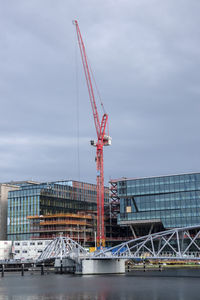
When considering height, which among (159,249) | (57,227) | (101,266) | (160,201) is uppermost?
(160,201)

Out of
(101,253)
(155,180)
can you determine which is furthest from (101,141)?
(101,253)

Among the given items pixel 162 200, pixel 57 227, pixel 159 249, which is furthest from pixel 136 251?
pixel 57 227

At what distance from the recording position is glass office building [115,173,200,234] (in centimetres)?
17075

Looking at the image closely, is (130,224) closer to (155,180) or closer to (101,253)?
(155,180)

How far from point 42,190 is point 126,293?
130 metres

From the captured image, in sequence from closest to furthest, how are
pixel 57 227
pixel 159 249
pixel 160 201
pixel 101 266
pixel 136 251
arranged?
pixel 136 251
pixel 159 249
pixel 101 266
pixel 160 201
pixel 57 227

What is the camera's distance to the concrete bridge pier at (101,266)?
121 m

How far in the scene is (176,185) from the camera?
571 ft

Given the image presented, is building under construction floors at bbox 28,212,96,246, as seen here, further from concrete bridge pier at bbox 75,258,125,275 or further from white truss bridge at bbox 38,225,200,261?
concrete bridge pier at bbox 75,258,125,275

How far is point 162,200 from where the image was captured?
576 ft

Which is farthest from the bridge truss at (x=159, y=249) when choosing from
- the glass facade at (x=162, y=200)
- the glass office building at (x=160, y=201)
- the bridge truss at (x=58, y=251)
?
the bridge truss at (x=58, y=251)

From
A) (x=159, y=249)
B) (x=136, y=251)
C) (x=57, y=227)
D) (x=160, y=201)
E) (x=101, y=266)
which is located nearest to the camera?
(x=136, y=251)

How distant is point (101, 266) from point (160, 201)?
5894 centimetres

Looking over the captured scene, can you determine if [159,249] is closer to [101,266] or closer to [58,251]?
[101,266]
